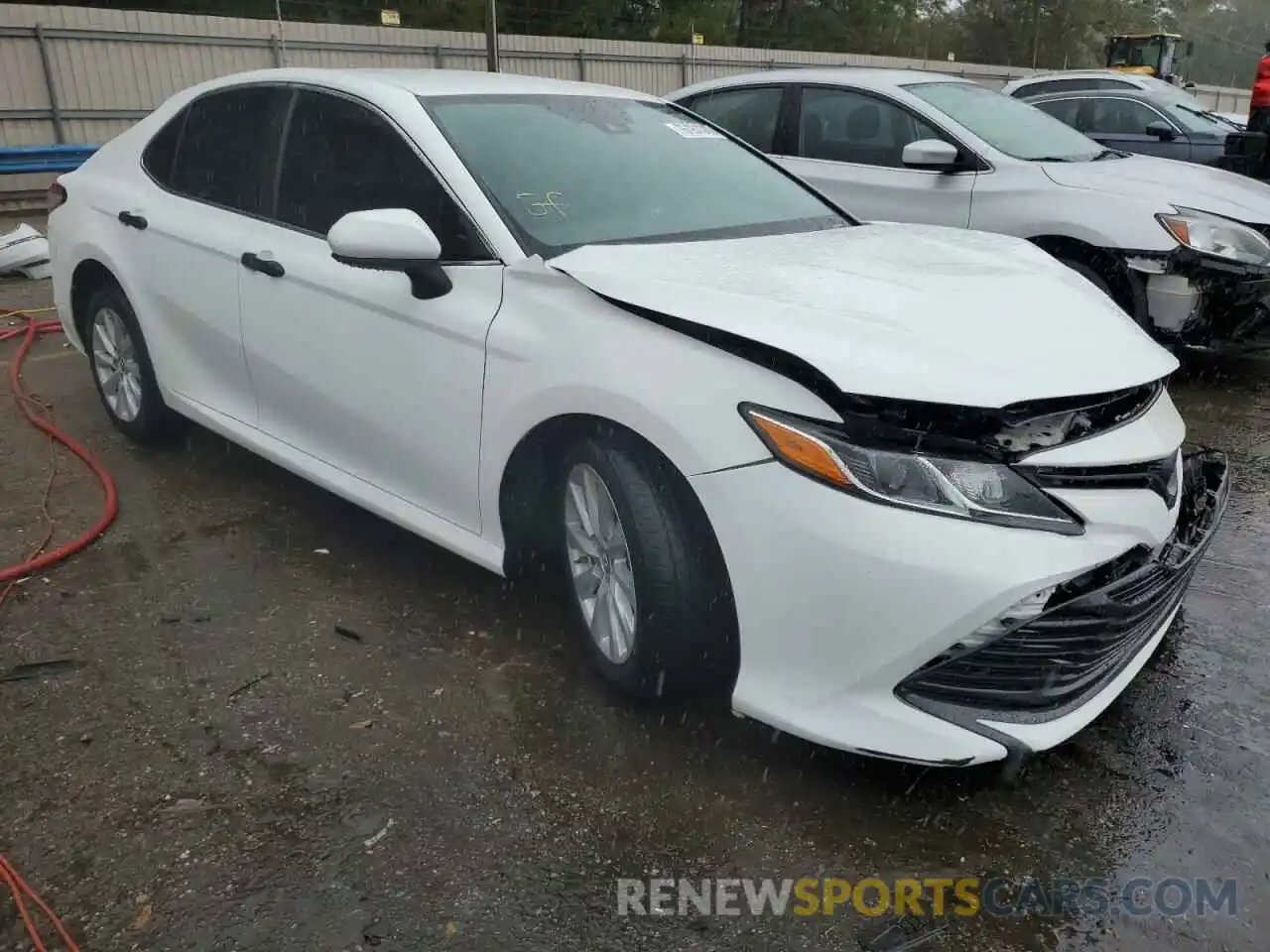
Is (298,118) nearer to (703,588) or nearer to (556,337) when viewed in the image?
(556,337)

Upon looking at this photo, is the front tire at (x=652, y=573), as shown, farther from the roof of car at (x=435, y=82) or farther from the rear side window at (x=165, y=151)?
the rear side window at (x=165, y=151)

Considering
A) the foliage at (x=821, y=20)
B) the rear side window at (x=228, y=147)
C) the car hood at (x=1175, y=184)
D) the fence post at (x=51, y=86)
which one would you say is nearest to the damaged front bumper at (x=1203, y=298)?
the car hood at (x=1175, y=184)

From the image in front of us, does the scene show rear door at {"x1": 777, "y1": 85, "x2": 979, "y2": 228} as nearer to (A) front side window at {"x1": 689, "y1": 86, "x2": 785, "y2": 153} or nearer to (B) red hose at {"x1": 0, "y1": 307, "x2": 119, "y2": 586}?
(A) front side window at {"x1": 689, "y1": 86, "x2": 785, "y2": 153}

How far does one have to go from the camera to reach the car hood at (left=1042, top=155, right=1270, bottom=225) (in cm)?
561

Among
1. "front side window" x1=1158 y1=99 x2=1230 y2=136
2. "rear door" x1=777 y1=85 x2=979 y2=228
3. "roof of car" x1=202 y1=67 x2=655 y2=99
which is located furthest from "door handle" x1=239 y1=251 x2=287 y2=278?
"front side window" x1=1158 y1=99 x2=1230 y2=136

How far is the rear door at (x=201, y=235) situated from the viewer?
3.91 metres

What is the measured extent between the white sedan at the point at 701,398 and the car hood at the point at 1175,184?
2775mm

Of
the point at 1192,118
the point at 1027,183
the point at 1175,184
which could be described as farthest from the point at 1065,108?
the point at 1027,183

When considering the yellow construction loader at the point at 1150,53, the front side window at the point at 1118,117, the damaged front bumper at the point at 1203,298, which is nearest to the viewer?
the damaged front bumper at the point at 1203,298

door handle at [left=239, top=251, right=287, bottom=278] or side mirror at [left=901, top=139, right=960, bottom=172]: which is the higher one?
side mirror at [left=901, top=139, right=960, bottom=172]

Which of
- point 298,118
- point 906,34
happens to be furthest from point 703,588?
point 906,34

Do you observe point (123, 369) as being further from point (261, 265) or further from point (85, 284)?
point (261, 265)

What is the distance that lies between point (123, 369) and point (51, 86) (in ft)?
44.1

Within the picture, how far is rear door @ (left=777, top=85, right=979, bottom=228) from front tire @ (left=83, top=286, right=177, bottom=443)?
3.88 meters
